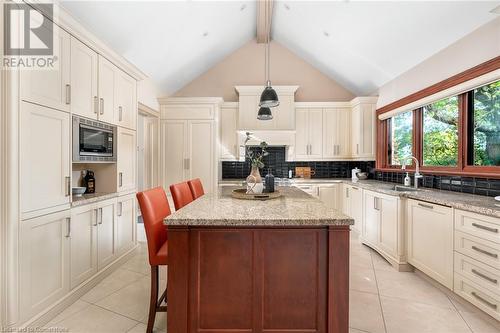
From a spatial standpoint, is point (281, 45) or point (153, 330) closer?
point (153, 330)

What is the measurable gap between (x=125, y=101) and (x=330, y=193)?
3459 mm

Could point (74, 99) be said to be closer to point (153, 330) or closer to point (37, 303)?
point (37, 303)

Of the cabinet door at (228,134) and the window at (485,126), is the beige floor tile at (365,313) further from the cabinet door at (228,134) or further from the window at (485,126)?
the cabinet door at (228,134)

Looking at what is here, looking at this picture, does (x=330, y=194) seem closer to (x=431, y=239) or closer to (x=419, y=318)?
(x=431, y=239)

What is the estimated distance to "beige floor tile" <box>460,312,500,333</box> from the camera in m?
1.74

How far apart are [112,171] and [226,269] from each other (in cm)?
204

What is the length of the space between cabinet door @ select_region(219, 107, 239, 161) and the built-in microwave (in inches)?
83.7

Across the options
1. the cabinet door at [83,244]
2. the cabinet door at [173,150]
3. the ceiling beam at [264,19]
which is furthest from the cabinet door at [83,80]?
the ceiling beam at [264,19]

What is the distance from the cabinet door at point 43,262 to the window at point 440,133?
3881mm

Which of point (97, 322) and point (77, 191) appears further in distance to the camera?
point (77, 191)

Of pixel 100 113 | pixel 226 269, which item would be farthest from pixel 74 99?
pixel 226 269

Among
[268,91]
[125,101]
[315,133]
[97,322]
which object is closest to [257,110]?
[315,133]

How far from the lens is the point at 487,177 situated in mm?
2275

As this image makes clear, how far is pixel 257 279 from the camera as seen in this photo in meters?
1.39
